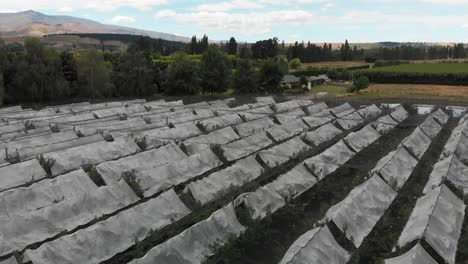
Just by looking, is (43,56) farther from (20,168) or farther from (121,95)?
(20,168)

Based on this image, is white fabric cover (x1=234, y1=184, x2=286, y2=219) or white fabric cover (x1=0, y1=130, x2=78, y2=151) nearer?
white fabric cover (x1=234, y1=184, x2=286, y2=219)

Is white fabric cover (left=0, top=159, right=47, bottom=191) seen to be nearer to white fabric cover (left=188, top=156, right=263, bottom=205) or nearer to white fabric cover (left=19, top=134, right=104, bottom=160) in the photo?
white fabric cover (left=19, top=134, right=104, bottom=160)

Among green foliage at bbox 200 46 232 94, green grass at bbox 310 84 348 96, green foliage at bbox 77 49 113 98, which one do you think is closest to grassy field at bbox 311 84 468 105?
green grass at bbox 310 84 348 96

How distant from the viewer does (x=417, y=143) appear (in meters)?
14.3

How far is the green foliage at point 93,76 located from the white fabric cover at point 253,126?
16.0 meters

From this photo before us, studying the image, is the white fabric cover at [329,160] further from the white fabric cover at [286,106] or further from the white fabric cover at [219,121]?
the white fabric cover at [286,106]

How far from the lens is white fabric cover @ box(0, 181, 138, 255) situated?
23.7 ft

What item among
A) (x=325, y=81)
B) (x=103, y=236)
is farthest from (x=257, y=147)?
(x=325, y=81)

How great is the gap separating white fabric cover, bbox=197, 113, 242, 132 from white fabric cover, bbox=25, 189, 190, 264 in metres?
7.57

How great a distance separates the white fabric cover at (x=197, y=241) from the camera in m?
6.55

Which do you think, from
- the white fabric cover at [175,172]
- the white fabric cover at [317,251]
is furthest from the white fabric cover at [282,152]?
the white fabric cover at [317,251]

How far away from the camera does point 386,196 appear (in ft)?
31.3

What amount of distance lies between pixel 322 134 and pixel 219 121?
162 inches

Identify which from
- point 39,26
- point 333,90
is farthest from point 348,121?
point 39,26
